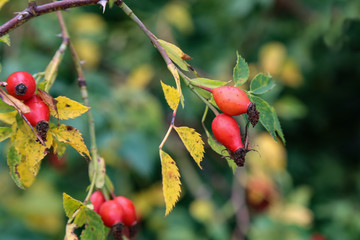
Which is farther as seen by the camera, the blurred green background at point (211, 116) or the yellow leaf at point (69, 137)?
the blurred green background at point (211, 116)

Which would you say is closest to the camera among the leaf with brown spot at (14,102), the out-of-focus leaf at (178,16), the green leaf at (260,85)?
the leaf with brown spot at (14,102)

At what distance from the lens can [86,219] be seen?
2.75 ft

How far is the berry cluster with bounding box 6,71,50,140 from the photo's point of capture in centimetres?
80

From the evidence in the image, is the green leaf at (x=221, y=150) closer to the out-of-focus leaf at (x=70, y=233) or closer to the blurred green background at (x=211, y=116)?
the out-of-focus leaf at (x=70, y=233)

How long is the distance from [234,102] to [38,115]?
326 mm

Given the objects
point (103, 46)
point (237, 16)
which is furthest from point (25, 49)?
point (237, 16)

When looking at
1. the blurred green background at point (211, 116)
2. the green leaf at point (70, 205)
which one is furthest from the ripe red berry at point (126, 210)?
the blurred green background at point (211, 116)

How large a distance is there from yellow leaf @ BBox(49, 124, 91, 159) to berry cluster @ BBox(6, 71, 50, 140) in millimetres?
25

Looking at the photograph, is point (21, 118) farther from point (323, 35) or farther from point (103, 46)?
point (103, 46)

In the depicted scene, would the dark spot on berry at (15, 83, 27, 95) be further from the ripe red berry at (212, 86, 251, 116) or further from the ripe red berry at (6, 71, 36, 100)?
the ripe red berry at (212, 86, 251, 116)

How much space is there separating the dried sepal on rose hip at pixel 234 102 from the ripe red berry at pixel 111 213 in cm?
27

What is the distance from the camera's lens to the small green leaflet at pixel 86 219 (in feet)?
2.71

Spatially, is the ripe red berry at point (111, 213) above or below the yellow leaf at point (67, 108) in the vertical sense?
below

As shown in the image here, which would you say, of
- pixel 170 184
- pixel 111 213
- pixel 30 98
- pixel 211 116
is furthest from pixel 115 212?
pixel 211 116
